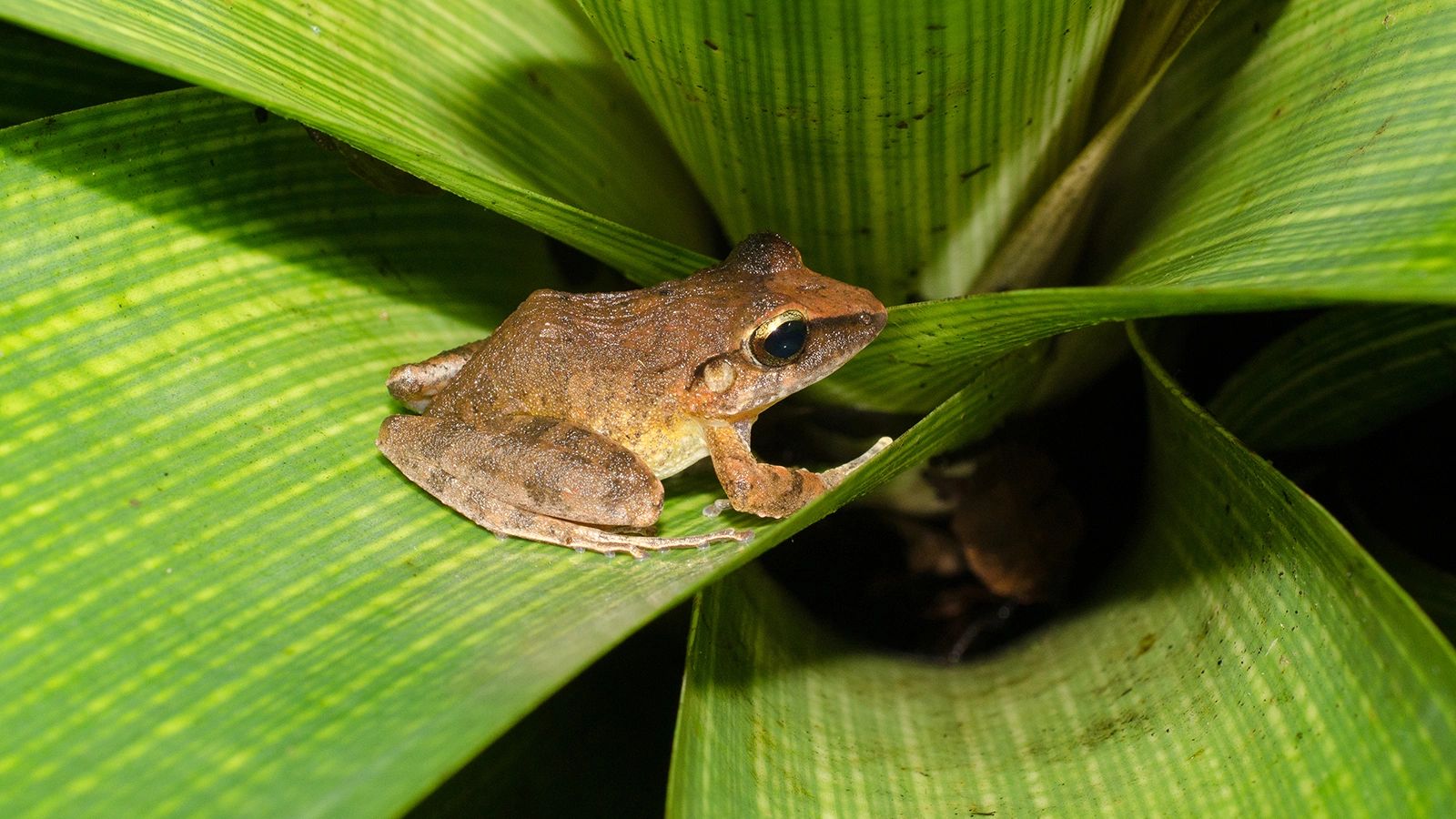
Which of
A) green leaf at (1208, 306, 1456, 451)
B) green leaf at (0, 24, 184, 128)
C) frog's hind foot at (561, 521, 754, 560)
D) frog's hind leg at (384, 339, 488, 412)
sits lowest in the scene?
frog's hind foot at (561, 521, 754, 560)

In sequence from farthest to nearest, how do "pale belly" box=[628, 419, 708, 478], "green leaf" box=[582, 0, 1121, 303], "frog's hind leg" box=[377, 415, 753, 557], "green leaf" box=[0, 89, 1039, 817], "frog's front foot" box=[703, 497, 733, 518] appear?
"pale belly" box=[628, 419, 708, 478] < "frog's front foot" box=[703, 497, 733, 518] < "frog's hind leg" box=[377, 415, 753, 557] < "green leaf" box=[582, 0, 1121, 303] < "green leaf" box=[0, 89, 1039, 817]

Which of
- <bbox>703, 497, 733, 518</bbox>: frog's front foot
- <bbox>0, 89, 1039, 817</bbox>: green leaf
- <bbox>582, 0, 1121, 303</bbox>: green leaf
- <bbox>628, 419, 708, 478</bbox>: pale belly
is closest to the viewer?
<bbox>0, 89, 1039, 817</bbox>: green leaf

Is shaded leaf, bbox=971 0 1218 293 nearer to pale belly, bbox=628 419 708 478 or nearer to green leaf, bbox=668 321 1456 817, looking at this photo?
green leaf, bbox=668 321 1456 817

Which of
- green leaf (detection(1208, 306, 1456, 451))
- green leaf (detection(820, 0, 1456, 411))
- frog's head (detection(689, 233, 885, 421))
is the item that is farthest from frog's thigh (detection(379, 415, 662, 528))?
green leaf (detection(1208, 306, 1456, 451))

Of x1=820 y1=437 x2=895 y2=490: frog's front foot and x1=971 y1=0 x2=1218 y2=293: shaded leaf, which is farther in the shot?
x1=820 y1=437 x2=895 y2=490: frog's front foot

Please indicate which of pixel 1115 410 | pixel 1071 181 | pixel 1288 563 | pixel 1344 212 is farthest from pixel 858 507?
pixel 1344 212

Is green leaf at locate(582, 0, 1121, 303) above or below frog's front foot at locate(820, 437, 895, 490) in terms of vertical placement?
above
